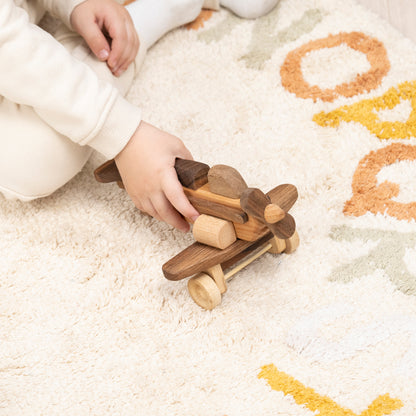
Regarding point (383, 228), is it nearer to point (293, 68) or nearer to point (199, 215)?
point (199, 215)

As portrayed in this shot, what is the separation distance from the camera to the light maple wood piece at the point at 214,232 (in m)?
0.69

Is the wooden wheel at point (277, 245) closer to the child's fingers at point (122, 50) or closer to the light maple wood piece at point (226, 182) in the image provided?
the light maple wood piece at point (226, 182)

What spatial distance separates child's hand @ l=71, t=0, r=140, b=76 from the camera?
0.94 metres

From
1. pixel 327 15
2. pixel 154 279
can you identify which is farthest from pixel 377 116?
pixel 154 279

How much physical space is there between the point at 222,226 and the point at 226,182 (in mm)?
50

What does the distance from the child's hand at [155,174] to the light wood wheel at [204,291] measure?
78 millimetres

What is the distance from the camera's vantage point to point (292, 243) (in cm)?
76

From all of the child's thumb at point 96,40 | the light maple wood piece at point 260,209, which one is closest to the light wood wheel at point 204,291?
the light maple wood piece at point 260,209

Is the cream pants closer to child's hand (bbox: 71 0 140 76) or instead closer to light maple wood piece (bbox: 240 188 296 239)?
child's hand (bbox: 71 0 140 76)

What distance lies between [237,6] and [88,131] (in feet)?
1.64


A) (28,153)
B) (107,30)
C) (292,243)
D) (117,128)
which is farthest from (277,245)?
(107,30)

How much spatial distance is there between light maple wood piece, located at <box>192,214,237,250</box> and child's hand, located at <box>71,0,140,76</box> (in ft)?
1.22

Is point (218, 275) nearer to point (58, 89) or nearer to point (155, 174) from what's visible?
point (155, 174)

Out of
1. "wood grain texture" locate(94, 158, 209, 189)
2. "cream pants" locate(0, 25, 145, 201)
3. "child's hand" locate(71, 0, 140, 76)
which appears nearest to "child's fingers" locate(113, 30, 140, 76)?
"child's hand" locate(71, 0, 140, 76)
